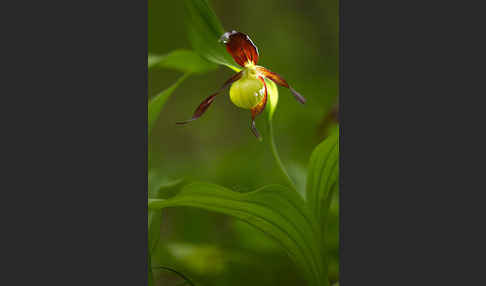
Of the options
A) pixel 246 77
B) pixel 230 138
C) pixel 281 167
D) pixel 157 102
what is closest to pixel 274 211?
pixel 281 167

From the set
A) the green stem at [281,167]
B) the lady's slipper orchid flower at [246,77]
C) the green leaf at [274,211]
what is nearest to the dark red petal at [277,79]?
the lady's slipper orchid flower at [246,77]

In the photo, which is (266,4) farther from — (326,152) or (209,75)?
(326,152)

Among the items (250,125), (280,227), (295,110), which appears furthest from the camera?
(295,110)

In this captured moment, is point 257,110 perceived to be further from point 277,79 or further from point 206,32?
A: point 206,32

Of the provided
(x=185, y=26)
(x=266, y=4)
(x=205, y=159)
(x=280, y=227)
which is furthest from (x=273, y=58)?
(x=280, y=227)

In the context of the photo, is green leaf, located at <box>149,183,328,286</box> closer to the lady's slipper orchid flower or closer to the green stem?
the green stem

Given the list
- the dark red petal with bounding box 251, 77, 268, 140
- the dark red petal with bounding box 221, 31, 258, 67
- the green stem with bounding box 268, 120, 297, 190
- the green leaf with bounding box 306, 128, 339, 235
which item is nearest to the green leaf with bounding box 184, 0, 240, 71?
the dark red petal with bounding box 221, 31, 258, 67
